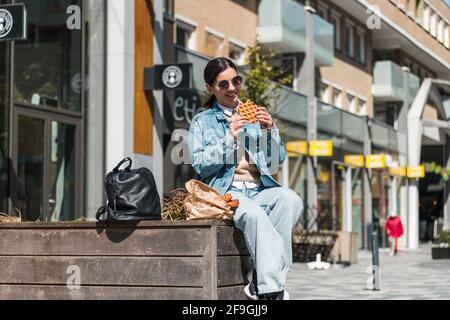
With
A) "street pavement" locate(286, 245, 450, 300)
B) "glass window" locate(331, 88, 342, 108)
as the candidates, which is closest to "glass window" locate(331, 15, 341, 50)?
"glass window" locate(331, 88, 342, 108)

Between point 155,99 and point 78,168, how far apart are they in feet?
8.78

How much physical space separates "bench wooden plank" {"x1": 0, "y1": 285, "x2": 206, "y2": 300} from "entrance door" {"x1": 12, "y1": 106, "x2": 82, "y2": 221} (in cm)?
904

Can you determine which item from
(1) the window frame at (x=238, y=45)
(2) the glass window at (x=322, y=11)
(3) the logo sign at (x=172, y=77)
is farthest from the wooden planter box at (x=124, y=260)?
(2) the glass window at (x=322, y=11)

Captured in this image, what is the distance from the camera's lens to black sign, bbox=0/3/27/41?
13547 mm

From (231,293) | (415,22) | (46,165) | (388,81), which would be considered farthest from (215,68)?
(415,22)

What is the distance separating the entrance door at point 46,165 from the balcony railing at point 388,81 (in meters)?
25.9

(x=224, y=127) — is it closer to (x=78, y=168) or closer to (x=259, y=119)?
(x=259, y=119)

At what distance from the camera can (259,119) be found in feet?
18.9

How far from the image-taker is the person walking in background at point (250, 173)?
546 cm

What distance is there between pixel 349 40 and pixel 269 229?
3424 cm

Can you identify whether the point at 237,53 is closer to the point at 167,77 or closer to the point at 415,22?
the point at 167,77

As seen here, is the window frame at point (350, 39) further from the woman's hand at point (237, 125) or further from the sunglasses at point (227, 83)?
the woman's hand at point (237, 125)

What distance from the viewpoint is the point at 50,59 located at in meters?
16.5
